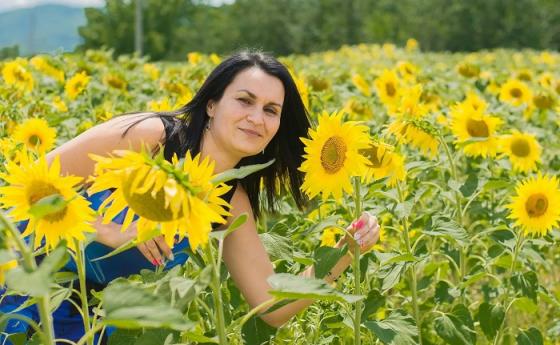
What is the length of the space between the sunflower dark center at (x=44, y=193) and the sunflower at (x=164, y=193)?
0.12 meters

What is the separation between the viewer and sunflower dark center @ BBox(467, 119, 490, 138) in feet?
9.95

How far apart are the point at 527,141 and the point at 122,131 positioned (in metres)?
1.58

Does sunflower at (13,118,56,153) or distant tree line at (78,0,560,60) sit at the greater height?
sunflower at (13,118,56,153)

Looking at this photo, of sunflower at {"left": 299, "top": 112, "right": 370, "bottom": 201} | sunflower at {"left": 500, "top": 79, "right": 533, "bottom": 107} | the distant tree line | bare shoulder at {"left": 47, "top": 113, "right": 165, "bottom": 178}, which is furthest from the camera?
the distant tree line

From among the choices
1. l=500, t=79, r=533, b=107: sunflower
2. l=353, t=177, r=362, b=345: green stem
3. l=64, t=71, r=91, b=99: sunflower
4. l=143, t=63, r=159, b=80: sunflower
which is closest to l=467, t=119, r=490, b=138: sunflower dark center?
l=353, t=177, r=362, b=345: green stem

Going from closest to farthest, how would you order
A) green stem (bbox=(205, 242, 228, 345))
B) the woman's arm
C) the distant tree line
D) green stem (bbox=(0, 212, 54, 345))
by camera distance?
green stem (bbox=(0, 212, 54, 345)), green stem (bbox=(205, 242, 228, 345)), the woman's arm, the distant tree line

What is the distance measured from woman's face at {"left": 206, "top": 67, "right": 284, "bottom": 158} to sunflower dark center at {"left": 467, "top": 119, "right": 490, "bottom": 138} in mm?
980

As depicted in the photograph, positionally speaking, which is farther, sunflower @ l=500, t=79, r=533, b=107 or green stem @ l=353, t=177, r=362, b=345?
sunflower @ l=500, t=79, r=533, b=107

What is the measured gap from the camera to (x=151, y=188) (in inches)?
50.0

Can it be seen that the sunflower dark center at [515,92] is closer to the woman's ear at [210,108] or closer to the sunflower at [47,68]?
the sunflower at [47,68]

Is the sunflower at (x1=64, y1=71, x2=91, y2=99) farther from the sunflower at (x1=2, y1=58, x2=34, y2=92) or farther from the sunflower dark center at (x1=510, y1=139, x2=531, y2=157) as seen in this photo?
the sunflower dark center at (x1=510, y1=139, x2=531, y2=157)

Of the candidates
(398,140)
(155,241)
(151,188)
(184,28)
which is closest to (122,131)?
(155,241)

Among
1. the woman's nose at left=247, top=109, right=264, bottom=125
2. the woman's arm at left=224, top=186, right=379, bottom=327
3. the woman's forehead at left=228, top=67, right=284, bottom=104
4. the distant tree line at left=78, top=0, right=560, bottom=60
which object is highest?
the woman's forehead at left=228, top=67, right=284, bottom=104

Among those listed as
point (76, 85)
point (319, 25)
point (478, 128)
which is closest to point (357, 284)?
point (478, 128)
